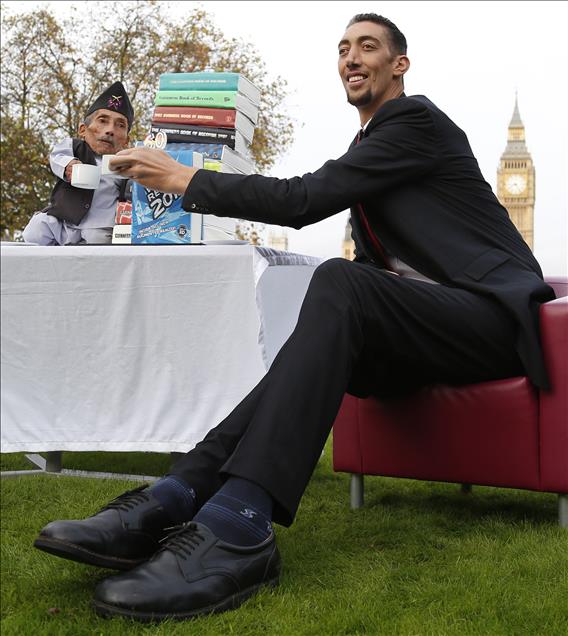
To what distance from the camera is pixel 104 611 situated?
1.60m

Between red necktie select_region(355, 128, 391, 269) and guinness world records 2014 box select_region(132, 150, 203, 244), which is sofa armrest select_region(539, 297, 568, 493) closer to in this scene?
red necktie select_region(355, 128, 391, 269)

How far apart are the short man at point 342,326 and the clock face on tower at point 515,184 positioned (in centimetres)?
9152

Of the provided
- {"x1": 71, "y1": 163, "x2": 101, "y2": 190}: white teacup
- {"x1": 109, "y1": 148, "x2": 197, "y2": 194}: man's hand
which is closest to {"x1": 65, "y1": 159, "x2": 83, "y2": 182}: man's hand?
{"x1": 71, "y1": 163, "x2": 101, "y2": 190}: white teacup

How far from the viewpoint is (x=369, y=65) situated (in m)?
2.44

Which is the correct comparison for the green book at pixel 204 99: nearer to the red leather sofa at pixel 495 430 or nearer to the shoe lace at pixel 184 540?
the red leather sofa at pixel 495 430

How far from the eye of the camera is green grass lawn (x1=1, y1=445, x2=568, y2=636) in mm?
1564

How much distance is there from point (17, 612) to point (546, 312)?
4.78ft

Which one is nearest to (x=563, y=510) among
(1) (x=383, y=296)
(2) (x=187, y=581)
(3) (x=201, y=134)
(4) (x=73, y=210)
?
(1) (x=383, y=296)

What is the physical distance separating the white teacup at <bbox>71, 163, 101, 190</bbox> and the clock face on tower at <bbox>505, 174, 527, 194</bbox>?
91.5 metres

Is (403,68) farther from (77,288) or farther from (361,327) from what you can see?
(77,288)

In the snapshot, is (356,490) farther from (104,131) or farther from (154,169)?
(104,131)

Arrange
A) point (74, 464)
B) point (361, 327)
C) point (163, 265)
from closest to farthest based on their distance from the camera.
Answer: point (361, 327), point (163, 265), point (74, 464)

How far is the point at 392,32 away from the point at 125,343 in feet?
4.11

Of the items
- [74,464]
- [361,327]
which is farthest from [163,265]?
[74,464]
